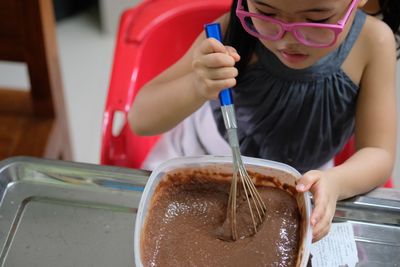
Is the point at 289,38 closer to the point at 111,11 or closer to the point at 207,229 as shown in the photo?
the point at 207,229

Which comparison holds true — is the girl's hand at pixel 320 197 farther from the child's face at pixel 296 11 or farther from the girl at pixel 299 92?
the child's face at pixel 296 11

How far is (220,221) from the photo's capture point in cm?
65

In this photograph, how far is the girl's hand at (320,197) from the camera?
62 centimetres

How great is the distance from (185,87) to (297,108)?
20 cm

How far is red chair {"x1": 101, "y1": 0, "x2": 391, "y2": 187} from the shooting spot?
1.05m

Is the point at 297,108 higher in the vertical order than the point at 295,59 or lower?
lower

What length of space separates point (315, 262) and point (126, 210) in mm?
235

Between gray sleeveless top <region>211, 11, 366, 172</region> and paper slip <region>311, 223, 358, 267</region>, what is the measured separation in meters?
0.26

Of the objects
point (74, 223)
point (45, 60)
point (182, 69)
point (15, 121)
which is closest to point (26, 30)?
point (45, 60)

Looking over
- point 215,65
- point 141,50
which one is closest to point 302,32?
point 215,65

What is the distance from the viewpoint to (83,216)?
2.33 feet

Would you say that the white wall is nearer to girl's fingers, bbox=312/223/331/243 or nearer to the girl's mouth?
the girl's mouth

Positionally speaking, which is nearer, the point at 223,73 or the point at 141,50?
the point at 223,73

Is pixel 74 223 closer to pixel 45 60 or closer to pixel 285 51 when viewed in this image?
pixel 285 51
